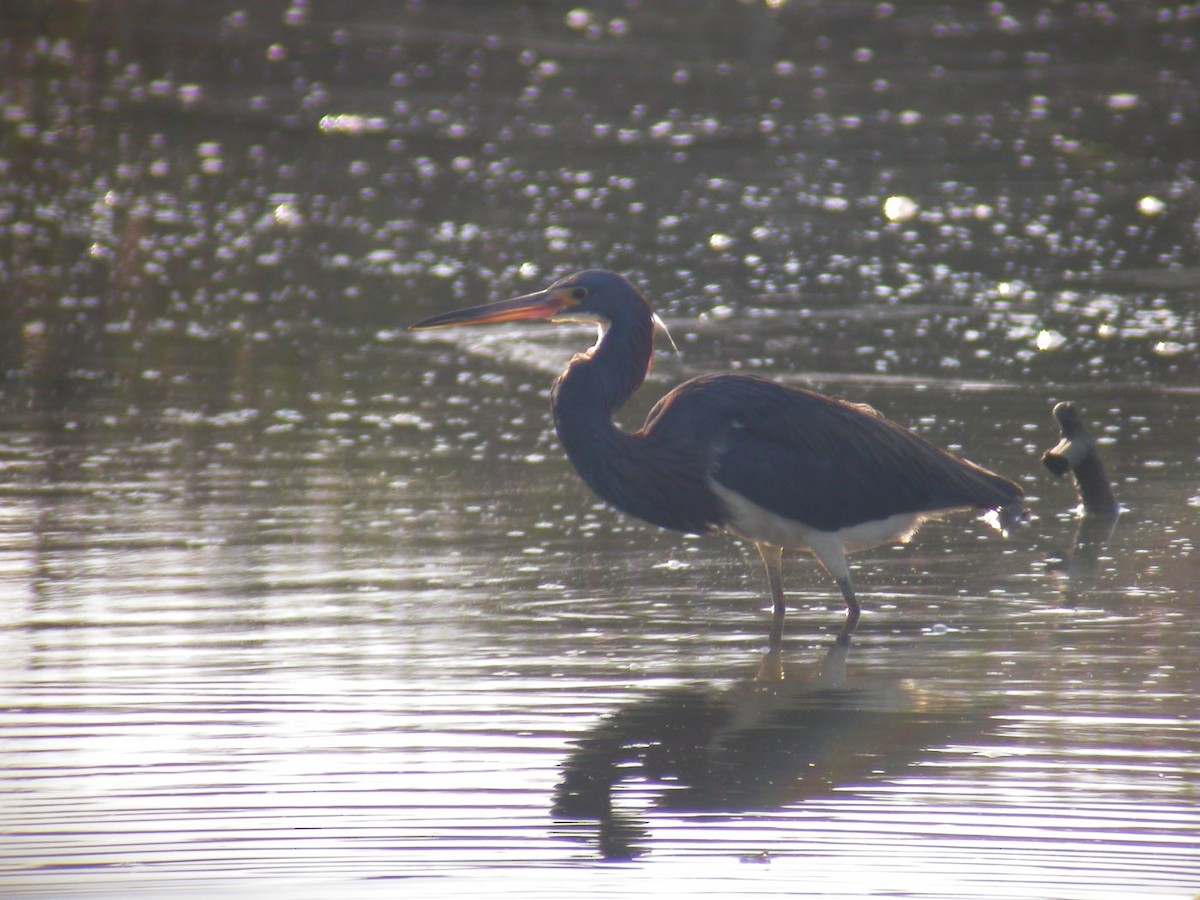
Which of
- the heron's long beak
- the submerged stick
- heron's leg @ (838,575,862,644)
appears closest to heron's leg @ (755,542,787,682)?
heron's leg @ (838,575,862,644)

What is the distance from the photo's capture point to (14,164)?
1972 cm

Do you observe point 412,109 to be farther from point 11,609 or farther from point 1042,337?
point 11,609

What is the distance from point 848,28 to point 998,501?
1010 inches

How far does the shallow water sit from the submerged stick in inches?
8.2

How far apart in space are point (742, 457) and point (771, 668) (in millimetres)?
905

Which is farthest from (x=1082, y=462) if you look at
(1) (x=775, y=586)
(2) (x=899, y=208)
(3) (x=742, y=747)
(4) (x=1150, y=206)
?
(4) (x=1150, y=206)

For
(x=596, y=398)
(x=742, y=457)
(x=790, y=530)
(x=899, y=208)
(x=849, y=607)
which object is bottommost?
(x=849, y=607)

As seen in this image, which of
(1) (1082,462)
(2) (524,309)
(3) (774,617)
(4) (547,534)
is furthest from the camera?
(1) (1082,462)

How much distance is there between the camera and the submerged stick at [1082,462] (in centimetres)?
880

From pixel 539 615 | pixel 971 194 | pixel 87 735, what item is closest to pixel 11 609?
pixel 87 735

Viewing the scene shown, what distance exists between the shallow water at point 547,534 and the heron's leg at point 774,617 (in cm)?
6

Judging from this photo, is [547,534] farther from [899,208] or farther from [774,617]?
[899,208]

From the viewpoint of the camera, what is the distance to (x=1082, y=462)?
8.87m

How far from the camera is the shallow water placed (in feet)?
17.4
